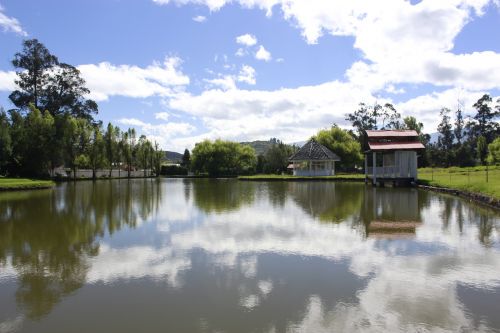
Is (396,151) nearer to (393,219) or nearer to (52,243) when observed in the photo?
(393,219)

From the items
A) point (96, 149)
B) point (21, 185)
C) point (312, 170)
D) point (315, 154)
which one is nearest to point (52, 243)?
point (21, 185)

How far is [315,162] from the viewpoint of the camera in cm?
5662

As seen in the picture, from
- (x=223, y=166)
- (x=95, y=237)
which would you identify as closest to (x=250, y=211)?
(x=95, y=237)

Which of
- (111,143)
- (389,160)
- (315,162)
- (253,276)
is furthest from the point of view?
(111,143)

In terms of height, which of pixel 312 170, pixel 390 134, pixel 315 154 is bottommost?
pixel 312 170

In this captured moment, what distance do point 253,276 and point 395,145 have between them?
29.1 meters

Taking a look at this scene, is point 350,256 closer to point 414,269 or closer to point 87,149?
point 414,269

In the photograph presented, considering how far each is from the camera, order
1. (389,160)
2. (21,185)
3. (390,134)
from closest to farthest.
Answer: (21,185) → (390,134) → (389,160)

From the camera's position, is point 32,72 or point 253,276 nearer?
point 253,276

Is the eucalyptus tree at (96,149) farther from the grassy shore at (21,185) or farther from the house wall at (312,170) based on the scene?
the house wall at (312,170)

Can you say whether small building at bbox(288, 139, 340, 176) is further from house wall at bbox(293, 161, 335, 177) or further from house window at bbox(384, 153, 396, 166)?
house window at bbox(384, 153, 396, 166)

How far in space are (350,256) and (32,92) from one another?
182 feet

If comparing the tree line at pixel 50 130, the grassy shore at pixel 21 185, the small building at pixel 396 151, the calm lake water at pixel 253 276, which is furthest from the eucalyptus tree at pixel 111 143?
the calm lake water at pixel 253 276

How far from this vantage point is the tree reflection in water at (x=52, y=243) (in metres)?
6.99
